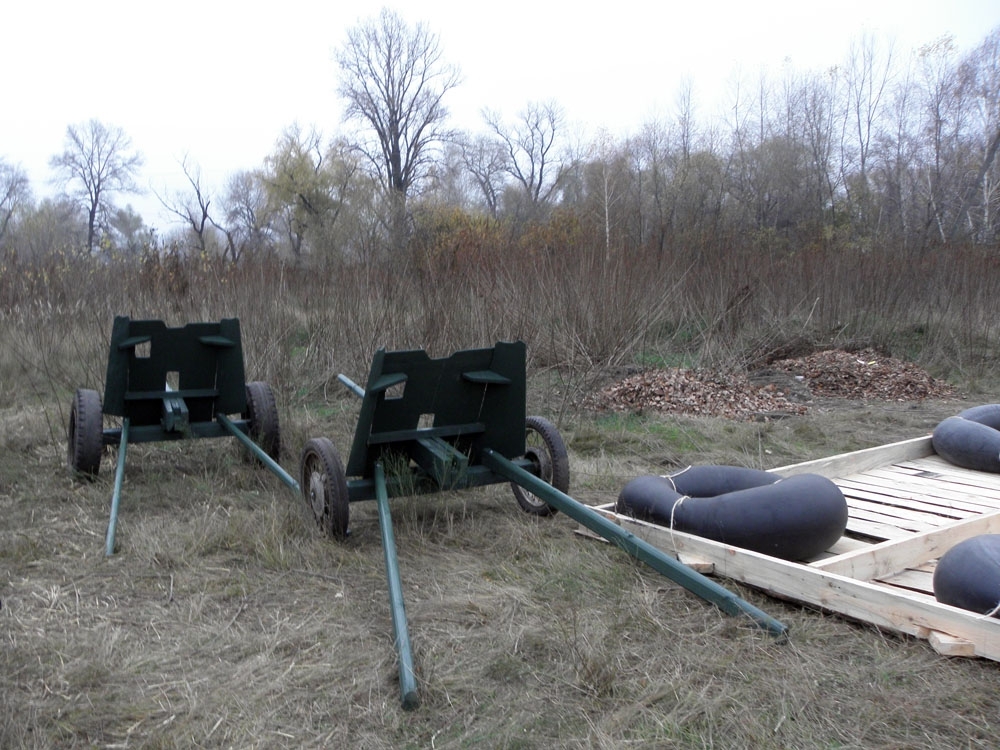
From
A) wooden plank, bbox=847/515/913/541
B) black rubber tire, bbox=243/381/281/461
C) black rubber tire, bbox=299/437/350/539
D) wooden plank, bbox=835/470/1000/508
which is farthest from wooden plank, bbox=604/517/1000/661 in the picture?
black rubber tire, bbox=243/381/281/461

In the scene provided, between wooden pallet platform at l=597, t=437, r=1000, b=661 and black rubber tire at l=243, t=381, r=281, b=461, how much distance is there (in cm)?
240

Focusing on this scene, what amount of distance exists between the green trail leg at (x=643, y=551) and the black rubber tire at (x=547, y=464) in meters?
0.24

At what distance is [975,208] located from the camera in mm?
20281

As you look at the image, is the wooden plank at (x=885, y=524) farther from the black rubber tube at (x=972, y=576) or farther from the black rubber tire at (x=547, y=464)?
the black rubber tire at (x=547, y=464)

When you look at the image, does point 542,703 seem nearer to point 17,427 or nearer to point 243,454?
point 243,454

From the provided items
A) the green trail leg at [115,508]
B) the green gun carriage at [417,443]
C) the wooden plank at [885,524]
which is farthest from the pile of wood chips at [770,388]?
the green trail leg at [115,508]

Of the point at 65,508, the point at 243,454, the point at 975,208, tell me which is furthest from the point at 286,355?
the point at 975,208

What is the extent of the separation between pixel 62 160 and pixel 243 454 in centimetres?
4984

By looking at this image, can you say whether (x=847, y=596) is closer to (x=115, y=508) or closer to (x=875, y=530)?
(x=875, y=530)

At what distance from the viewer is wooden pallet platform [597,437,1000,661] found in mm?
2904

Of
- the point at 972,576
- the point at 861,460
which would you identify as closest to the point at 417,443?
the point at 972,576

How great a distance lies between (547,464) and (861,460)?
2.25m

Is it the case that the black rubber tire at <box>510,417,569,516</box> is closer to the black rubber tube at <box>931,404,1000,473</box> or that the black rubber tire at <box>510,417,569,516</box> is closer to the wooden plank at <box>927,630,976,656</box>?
the wooden plank at <box>927,630,976,656</box>

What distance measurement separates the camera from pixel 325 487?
404cm
